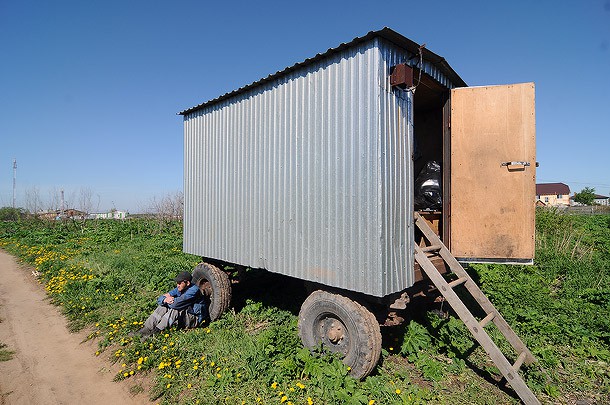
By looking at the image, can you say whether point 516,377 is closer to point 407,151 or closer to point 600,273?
point 407,151

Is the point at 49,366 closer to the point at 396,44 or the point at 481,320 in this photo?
the point at 481,320

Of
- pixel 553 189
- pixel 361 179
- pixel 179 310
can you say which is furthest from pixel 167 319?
pixel 553 189

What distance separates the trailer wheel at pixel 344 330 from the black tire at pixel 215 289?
6.92ft

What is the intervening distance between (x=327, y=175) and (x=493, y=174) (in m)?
2.60

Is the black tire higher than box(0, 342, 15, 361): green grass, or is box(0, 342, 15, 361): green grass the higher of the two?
the black tire

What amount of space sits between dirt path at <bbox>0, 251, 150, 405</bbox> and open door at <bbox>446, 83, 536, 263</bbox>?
16.8 feet

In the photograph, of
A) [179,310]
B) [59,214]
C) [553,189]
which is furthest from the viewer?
[553,189]

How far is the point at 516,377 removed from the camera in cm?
333

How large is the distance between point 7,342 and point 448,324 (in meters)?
7.64

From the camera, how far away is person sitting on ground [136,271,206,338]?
5.08 meters

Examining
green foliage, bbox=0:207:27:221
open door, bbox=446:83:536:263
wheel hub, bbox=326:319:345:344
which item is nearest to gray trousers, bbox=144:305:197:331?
wheel hub, bbox=326:319:345:344

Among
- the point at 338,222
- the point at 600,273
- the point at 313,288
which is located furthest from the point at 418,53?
the point at 600,273

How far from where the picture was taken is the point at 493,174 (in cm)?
452

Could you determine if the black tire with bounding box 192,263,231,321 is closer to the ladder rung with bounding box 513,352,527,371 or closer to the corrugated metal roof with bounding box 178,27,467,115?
the corrugated metal roof with bounding box 178,27,467,115
